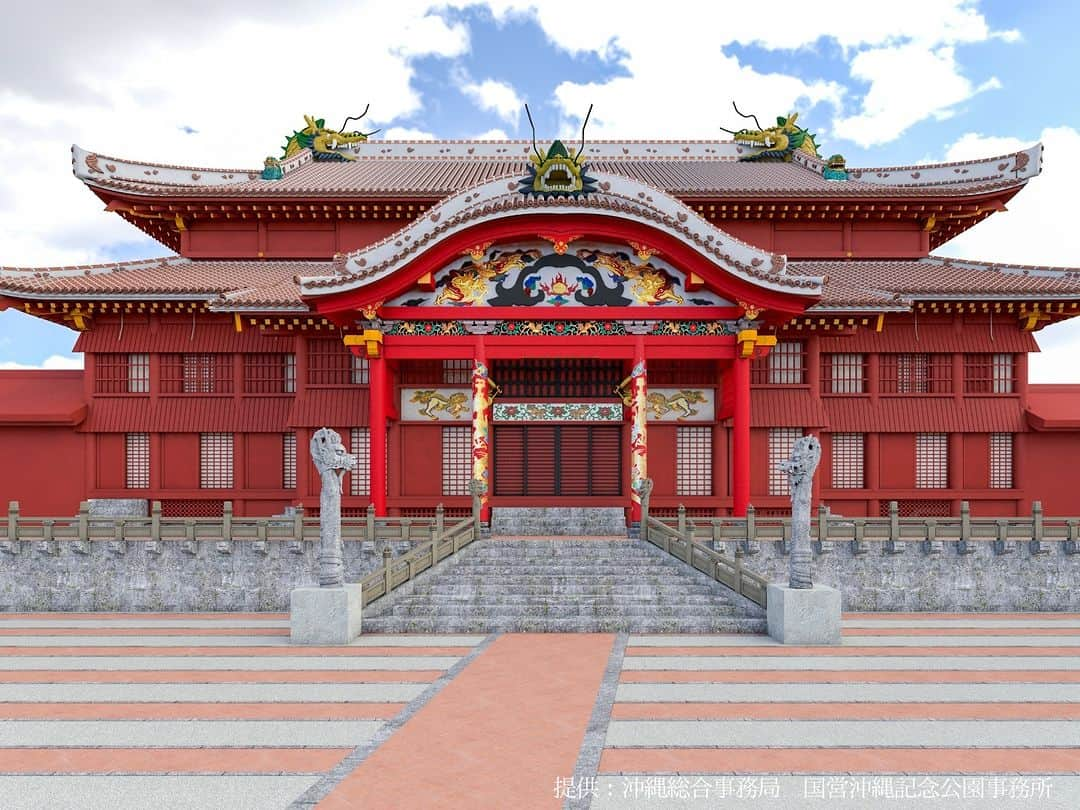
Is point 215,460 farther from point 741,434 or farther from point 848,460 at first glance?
point 848,460

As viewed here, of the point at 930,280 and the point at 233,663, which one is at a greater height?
the point at 930,280

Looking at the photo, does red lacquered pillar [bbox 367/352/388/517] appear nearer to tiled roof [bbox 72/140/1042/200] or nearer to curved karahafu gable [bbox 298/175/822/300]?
curved karahafu gable [bbox 298/175/822/300]

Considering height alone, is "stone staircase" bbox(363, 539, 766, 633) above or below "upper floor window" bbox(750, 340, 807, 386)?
below

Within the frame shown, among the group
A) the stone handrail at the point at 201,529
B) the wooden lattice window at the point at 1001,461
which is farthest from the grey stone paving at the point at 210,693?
the wooden lattice window at the point at 1001,461

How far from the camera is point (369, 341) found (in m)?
16.8

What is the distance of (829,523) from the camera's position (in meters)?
15.7

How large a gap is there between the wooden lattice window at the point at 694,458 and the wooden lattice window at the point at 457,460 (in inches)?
224

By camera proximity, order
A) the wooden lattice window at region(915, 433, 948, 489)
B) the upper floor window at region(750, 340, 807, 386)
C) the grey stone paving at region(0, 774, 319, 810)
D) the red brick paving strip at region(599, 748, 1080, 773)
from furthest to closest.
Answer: the wooden lattice window at region(915, 433, 948, 489) < the upper floor window at region(750, 340, 807, 386) < the red brick paving strip at region(599, 748, 1080, 773) < the grey stone paving at region(0, 774, 319, 810)

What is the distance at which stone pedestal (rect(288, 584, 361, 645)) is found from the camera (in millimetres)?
11961

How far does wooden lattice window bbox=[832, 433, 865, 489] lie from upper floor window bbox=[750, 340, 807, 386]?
2.07m

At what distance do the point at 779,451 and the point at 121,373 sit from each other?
18.5 metres

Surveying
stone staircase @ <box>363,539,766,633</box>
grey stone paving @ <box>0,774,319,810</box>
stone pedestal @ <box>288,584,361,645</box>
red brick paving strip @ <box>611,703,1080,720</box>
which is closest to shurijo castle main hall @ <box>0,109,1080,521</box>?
stone staircase @ <box>363,539,766,633</box>

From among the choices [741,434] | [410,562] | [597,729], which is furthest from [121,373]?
[597,729]

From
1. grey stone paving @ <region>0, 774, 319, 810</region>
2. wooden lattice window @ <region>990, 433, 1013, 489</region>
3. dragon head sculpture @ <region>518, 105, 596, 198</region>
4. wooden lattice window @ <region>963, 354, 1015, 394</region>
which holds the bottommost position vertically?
grey stone paving @ <region>0, 774, 319, 810</region>
